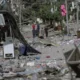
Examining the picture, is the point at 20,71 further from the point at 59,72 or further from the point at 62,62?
the point at 62,62

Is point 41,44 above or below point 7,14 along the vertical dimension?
below

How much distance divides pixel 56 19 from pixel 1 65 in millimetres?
24295

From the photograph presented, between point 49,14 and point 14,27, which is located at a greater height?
point 14,27

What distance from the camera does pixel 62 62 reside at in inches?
506

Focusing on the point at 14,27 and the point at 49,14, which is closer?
the point at 14,27

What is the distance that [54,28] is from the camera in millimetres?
33062

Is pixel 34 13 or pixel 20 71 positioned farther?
pixel 34 13

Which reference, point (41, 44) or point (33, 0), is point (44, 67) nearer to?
point (41, 44)

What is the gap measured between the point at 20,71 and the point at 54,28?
2203 centimetres

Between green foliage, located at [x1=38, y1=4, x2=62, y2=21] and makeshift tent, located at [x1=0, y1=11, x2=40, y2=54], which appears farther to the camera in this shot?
green foliage, located at [x1=38, y1=4, x2=62, y2=21]

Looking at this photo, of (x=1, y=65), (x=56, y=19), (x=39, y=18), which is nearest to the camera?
(x=1, y=65)

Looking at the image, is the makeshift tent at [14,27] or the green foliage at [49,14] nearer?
the makeshift tent at [14,27]

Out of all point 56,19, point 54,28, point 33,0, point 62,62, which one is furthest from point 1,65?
point 33,0

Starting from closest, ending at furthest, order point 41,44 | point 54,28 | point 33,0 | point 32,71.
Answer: point 32,71 → point 41,44 → point 54,28 → point 33,0
